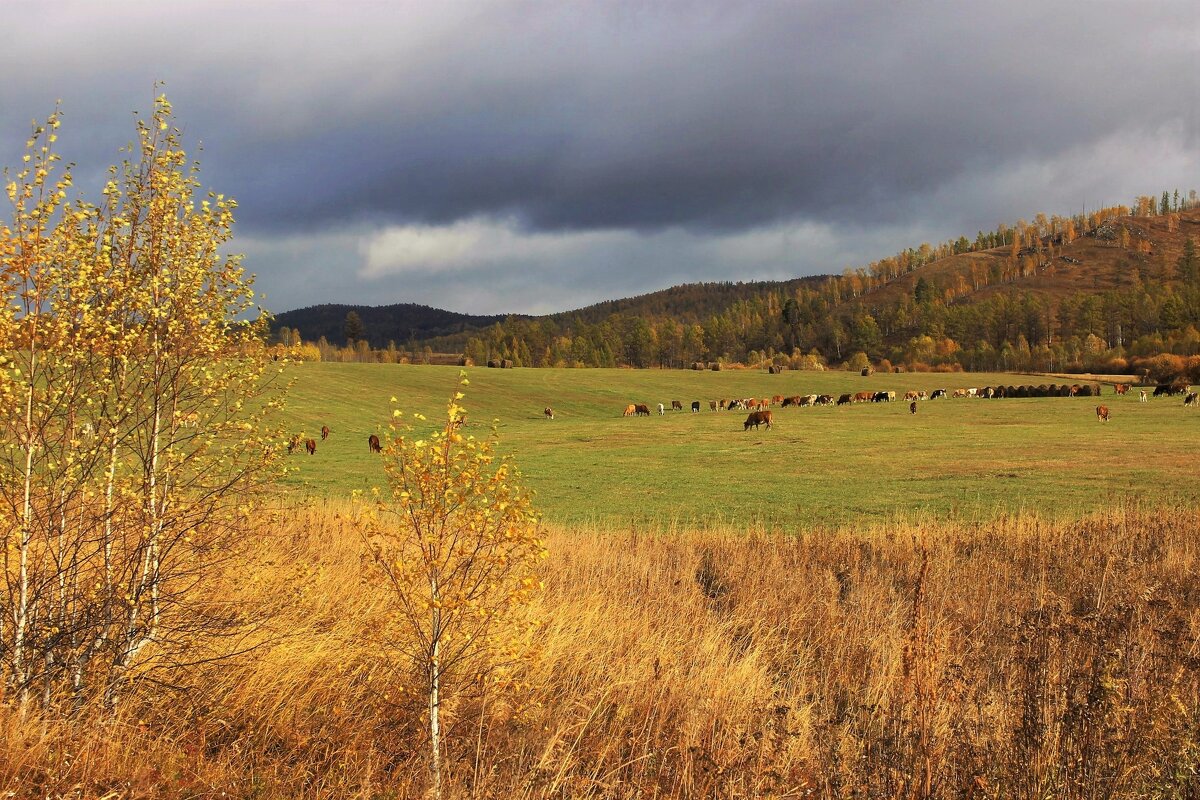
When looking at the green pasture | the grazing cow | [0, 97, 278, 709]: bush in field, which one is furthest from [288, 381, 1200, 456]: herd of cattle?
[0, 97, 278, 709]: bush in field

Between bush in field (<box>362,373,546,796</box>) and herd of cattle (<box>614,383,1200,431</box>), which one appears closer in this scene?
bush in field (<box>362,373,546,796</box>)

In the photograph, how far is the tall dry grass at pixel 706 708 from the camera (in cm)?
491

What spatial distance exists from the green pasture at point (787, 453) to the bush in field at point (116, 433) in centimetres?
107

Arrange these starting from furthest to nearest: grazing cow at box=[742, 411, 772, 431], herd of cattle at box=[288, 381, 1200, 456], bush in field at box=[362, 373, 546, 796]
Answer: herd of cattle at box=[288, 381, 1200, 456] → grazing cow at box=[742, 411, 772, 431] → bush in field at box=[362, 373, 546, 796]

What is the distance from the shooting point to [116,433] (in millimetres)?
6090

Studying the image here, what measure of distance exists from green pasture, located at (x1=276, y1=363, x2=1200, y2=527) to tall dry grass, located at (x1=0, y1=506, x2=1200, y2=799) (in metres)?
2.70

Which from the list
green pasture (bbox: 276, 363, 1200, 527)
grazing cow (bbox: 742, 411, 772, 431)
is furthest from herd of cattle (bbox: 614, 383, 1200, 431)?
grazing cow (bbox: 742, 411, 772, 431)

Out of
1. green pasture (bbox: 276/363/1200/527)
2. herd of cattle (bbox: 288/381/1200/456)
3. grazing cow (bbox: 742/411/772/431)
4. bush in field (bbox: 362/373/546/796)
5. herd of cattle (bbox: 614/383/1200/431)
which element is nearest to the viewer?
bush in field (bbox: 362/373/546/796)

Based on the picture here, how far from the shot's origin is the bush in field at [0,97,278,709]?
5.65 m

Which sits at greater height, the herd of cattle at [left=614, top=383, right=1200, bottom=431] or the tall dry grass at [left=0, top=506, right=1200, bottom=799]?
the tall dry grass at [left=0, top=506, right=1200, bottom=799]

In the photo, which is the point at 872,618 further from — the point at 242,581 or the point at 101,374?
the point at 101,374

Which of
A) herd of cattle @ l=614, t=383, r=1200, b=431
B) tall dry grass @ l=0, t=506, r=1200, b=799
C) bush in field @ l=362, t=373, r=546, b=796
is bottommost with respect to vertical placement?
herd of cattle @ l=614, t=383, r=1200, b=431

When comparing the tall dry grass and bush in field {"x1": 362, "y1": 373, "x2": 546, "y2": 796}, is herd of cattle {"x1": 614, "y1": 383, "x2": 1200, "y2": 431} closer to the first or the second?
→ the tall dry grass

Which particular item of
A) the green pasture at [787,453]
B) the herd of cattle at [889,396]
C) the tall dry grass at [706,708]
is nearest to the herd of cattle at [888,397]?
the herd of cattle at [889,396]
